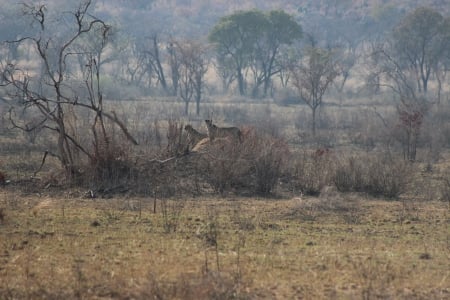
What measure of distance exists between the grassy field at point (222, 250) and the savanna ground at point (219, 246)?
0.06 feet

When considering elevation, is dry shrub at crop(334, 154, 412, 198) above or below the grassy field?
above

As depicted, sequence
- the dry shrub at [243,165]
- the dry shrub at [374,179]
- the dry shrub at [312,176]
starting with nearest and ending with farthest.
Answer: the dry shrub at [243,165] < the dry shrub at [374,179] < the dry shrub at [312,176]

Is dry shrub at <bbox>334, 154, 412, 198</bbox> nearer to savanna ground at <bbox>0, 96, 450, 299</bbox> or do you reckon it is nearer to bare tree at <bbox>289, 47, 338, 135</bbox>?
savanna ground at <bbox>0, 96, 450, 299</bbox>

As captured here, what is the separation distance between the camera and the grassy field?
23.7ft

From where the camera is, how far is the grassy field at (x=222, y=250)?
23.7 feet

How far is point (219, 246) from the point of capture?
8.95 metres

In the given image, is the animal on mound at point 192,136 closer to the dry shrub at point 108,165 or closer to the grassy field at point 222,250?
the dry shrub at point 108,165

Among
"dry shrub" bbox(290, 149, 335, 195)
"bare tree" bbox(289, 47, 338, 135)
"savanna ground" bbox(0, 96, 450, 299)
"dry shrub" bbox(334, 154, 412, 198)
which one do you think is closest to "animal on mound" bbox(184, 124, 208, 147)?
"dry shrub" bbox(290, 149, 335, 195)

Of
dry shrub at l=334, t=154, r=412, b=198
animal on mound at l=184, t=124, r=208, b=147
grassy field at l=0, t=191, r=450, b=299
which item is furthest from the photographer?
animal on mound at l=184, t=124, r=208, b=147

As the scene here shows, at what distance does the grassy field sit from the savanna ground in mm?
17

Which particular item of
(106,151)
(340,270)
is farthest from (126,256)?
(106,151)

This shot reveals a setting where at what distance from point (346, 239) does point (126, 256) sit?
10.1ft

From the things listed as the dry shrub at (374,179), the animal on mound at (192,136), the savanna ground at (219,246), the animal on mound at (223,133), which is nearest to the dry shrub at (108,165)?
the savanna ground at (219,246)

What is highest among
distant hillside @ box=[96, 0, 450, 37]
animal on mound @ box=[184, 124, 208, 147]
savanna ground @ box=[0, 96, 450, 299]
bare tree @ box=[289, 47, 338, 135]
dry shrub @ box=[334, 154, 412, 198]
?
distant hillside @ box=[96, 0, 450, 37]
